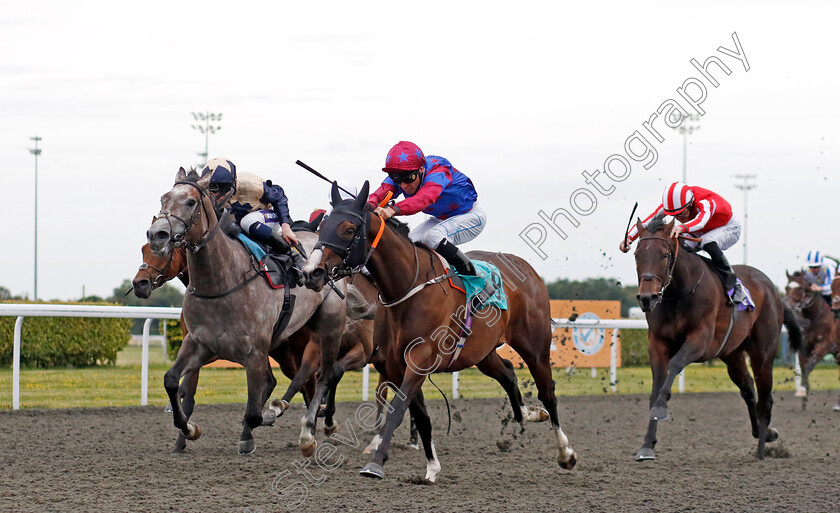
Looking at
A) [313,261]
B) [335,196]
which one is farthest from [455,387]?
[313,261]

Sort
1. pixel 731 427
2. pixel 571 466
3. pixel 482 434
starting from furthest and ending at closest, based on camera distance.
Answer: pixel 731 427 → pixel 482 434 → pixel 571 466

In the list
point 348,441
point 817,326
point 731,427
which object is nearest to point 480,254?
point 348,441

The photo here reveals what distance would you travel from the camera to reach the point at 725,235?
731 cm

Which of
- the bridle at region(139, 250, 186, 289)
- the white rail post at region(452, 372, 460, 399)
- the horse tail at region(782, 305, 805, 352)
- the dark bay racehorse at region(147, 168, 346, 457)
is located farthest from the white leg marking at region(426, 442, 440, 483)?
the white rail post at region(452, 372, 460, 399)

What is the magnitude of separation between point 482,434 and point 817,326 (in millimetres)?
5967

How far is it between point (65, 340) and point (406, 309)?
373 inches

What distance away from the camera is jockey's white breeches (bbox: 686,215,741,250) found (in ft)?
23.9

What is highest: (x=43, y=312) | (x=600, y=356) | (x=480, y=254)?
(x=480, y=254)

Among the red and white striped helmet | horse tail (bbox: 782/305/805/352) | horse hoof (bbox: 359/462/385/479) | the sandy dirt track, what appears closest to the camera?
horse hoof (bbox: 359/462/385/479)

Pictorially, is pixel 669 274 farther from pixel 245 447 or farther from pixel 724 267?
pixel 245 447

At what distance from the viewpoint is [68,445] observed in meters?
6.91

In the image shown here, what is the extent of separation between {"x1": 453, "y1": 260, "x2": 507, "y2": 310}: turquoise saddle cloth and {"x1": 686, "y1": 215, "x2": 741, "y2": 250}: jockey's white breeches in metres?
2.01

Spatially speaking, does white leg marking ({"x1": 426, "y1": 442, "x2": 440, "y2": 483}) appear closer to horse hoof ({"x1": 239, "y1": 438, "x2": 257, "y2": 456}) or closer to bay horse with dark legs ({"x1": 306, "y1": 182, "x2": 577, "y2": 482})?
bay horse with dark legs ({"x1": 306, "y1": 182, "x2": 577, "y2": 482})

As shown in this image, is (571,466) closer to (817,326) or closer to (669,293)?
(669,293)
